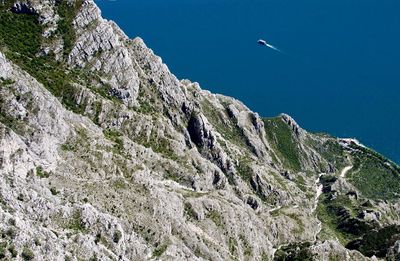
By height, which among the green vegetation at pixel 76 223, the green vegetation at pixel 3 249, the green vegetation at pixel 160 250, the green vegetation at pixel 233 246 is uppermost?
the green vegetation at pixel 233 246

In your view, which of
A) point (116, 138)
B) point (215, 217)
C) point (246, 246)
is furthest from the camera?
point (116, 138)

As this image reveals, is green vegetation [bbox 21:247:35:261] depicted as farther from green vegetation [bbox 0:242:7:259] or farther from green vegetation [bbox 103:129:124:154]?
green vegetation [bbox 103:129:124:154]

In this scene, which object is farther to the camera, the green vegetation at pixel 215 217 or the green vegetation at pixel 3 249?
the green vegetation at pixel 215 217

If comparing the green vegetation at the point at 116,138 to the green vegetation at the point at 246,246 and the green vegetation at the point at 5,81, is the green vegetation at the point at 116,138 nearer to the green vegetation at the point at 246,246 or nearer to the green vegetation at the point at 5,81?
the green vegetation at the point at 5,81

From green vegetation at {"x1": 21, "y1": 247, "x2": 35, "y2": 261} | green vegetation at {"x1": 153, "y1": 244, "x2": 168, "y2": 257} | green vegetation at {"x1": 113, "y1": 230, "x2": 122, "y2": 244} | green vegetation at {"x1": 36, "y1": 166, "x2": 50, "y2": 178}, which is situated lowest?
green vegetation at {"x1": 21, "y1": 247, "x2": 35, "y2": 261}

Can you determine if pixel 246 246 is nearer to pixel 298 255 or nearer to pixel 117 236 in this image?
pixel 298 255

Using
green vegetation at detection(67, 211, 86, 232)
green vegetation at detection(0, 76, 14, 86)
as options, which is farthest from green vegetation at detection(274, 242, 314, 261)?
green vegetation at detection(0, 76, 14, 86)

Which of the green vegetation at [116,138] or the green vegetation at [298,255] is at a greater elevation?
the green vegetation at [116,138]

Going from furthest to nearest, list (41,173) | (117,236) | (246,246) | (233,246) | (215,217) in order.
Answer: (246,246)
(215,217)
(233,246)
(41,173)
(117,236)

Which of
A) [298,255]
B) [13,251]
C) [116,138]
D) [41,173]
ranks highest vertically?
[116,138]

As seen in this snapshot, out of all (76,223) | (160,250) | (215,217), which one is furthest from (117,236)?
(215,217)

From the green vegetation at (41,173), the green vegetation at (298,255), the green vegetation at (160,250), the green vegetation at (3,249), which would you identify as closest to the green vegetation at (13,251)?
the green vegetation at (3,249)

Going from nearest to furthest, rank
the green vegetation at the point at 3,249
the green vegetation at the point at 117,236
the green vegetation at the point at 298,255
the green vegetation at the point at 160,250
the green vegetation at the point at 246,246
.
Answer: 1. the green vegetation at the point at 3,249
2. the green vegetation at the point at 117,236
3. the green vegetation at the point at 160,250
4. the green vegetation at the point at 246,246
5. the green vegetation at the point at 298,255
